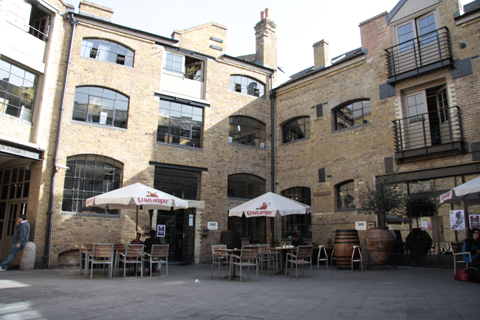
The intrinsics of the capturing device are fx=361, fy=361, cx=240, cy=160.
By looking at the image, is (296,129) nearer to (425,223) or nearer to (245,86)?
(245,86)

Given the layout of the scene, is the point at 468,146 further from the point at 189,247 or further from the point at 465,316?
the point at 189,247

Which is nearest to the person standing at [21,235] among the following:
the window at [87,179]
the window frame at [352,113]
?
the window at [87,179]

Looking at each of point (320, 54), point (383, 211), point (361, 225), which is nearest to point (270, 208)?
point (383, 211)

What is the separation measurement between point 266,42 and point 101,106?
357 inches

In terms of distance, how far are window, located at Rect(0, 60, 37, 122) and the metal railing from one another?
40.5ft

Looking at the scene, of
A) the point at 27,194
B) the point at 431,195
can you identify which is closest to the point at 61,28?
the point at 27,194

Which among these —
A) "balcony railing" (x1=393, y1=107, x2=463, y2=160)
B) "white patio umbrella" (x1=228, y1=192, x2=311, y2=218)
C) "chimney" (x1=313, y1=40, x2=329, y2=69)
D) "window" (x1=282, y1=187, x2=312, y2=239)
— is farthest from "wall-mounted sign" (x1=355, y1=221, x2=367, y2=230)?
"chimney" (x1=313, y1=40, x2=329, y2=69)

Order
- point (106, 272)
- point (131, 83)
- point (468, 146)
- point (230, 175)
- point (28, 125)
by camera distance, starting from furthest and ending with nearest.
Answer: point (230, 175) → point (131, 83) → point (28, 125) → point (468, 146) → point (106, 272)

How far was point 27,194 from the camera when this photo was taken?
12.3 metres

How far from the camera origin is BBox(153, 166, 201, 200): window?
566 inches

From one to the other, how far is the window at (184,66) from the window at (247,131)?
8.40 ft

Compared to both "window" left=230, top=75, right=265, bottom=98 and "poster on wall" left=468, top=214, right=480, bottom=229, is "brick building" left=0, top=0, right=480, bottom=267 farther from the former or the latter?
"poster on wall" left=468, top=214, right=480, bottom=229

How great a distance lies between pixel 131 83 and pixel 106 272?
292 inches

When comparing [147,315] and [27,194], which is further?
[27,194]
